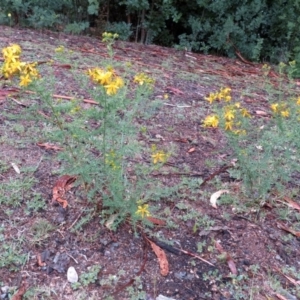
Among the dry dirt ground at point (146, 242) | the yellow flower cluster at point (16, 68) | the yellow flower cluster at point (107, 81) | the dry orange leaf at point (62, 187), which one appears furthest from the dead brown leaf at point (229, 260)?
the yellow flower cluster at point (16, 68)

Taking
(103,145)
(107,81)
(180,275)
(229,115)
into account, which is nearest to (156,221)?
(180,275)

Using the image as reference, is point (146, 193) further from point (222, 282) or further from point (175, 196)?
point (222, 282)

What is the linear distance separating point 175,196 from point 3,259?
0.92m

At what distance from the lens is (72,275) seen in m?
2.02

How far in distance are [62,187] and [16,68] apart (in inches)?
34.0

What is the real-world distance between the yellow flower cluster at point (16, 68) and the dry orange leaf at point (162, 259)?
0.91 metres

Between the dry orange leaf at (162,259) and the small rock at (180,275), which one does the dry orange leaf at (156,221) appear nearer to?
the dry orange leaf at (162,259)

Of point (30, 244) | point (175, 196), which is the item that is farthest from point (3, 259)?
point (175, 196)

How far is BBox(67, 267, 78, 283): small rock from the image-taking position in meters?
2.00

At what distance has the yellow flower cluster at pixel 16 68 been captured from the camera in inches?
68.3

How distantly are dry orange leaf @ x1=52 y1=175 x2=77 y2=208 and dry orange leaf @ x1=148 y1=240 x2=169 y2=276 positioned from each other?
49 centimetres

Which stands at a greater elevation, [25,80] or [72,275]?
[25,80]

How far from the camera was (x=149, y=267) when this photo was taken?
2.09 m

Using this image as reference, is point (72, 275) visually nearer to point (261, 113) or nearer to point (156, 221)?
point (156, 221)
